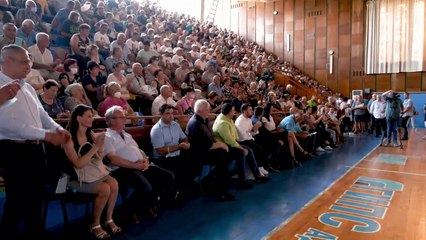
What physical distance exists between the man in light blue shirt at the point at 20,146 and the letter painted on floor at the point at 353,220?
2.33 metres

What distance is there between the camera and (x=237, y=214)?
10.2 ft

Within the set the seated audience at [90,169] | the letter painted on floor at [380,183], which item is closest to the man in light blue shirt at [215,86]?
the letter painted on floor at [380,183]

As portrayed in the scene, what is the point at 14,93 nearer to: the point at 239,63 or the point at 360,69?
the point at 239,63

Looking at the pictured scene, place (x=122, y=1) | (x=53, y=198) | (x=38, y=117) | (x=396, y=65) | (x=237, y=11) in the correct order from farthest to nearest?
(x=237, y=11) < (x=396, y=65) < (x=122, y=1) < (x=53, y=198) < (x=38, y=117)

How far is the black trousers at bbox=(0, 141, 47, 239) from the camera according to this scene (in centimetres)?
179

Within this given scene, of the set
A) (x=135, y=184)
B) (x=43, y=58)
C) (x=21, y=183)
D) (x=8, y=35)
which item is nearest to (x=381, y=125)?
(x=135, y=184)

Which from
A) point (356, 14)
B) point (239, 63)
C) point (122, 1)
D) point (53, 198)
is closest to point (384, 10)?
point (356, 14)

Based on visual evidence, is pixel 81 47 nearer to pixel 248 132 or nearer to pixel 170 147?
pixel 170 147

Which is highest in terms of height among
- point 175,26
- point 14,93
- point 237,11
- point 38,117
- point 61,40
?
point 237,11

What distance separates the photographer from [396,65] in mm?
12297

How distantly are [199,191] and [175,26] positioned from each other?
284 inches

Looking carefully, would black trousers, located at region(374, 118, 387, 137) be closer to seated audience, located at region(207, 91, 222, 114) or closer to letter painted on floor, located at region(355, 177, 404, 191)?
letter painted on floor, located at region(355, 177, 404, 191)

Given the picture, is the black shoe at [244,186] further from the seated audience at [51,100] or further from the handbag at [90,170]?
the seated audience at [51,100]

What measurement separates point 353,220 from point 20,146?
9.01 feet
